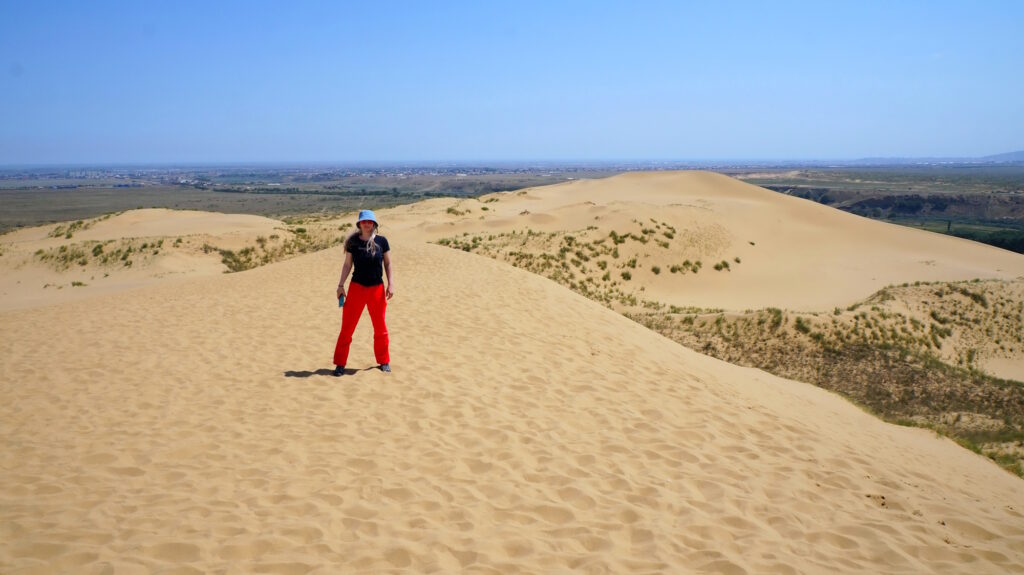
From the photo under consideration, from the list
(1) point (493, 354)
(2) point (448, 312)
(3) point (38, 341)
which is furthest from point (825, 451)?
(3) point (38, 341)

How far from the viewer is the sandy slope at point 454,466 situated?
4.20m

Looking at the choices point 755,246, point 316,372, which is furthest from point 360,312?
point 755,246

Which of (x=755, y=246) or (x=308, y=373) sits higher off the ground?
(x=755, y=246)

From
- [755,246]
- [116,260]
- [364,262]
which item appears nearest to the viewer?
[364,262]

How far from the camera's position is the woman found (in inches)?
291

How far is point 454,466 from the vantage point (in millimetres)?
5418

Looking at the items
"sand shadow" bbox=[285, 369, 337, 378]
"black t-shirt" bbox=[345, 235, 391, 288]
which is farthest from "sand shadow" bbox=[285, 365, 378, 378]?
"black t-shirt" bbox=[345, 235, 391, 288]

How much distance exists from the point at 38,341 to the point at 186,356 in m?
2.90

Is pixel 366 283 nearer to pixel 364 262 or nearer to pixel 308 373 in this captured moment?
pixel 364 262

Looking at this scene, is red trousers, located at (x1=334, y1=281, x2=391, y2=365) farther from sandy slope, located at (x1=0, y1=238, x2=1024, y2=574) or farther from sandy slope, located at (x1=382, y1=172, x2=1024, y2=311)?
sandy slope, located at (x1=382, y1=172, x2=1024, y2=311)

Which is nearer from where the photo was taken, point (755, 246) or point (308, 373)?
point (308, 373)

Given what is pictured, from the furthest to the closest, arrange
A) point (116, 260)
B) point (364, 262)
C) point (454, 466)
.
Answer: point (116, 260) < point (364, 262) < point (454, 466)

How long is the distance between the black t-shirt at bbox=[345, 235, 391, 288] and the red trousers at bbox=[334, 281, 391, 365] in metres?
0.09

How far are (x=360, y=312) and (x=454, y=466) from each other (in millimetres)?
2855
